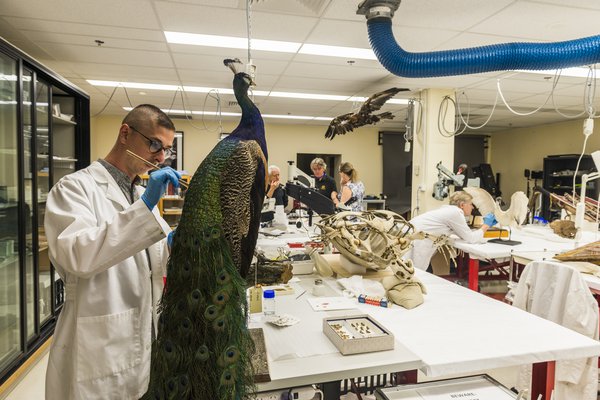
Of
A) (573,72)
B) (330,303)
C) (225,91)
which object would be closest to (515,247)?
(573,72)

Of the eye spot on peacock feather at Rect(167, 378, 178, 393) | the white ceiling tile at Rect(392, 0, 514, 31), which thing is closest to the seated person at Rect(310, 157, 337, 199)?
the white ceiling tile at Rect(392, 0, 514, 31)

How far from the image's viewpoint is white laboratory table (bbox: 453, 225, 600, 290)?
A: 3.11 metres

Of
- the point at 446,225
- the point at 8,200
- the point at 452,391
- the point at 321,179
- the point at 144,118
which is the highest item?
the point at 144,118

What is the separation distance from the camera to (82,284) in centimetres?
120

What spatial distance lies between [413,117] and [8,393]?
17.1 feet

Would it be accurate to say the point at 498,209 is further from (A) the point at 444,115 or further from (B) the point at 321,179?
(B) the point at 321,179

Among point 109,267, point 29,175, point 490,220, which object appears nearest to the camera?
point 109,267

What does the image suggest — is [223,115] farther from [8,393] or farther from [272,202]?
[8,393]

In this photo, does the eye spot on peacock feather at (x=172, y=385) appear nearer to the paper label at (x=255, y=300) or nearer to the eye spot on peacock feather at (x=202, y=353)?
the eye spot on peacock feather at (x=202, y=353)

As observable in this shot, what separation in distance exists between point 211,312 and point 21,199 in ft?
7.99

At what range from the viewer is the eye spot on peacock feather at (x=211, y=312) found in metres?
0.92

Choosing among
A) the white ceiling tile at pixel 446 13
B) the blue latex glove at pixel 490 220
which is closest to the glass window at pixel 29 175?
the white ceiling tile at pixel 446 13

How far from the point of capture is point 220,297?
3.10ft

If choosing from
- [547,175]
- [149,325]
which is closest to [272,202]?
[149,325]
